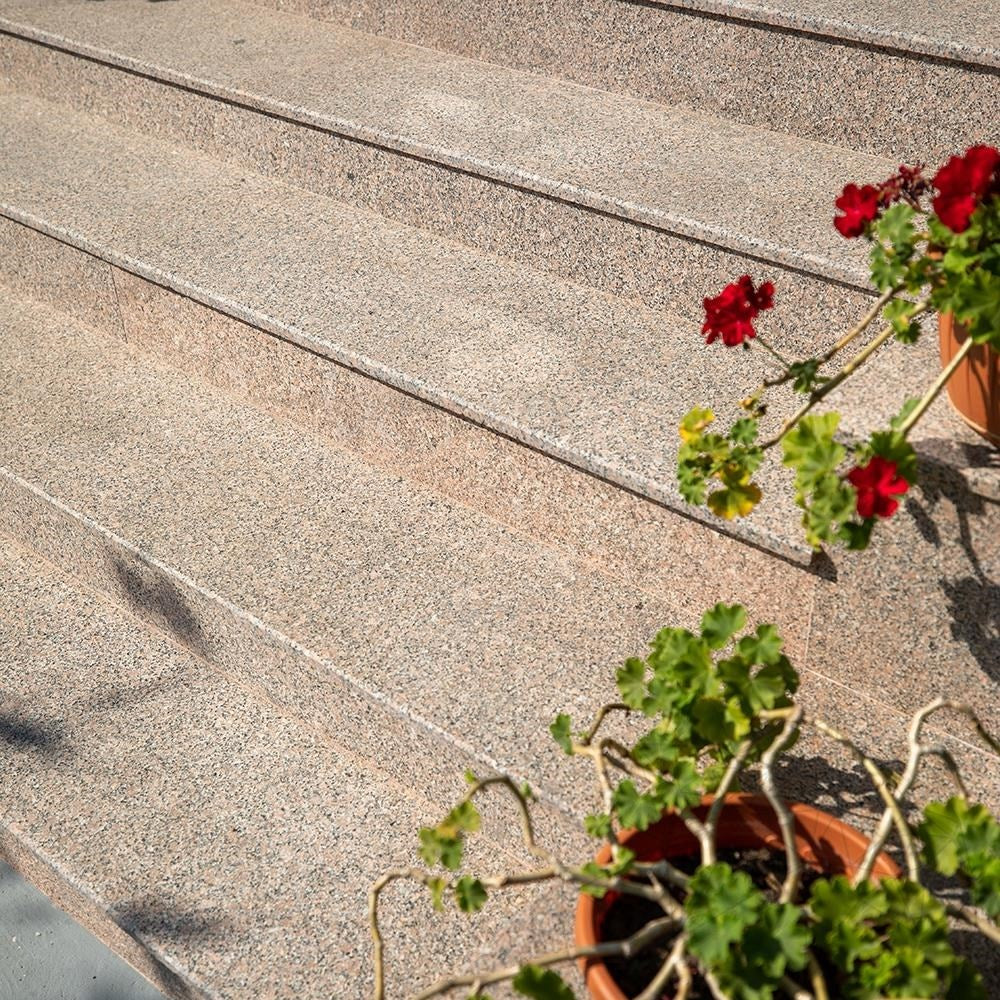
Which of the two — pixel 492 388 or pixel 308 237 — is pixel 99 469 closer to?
pixel 308 237

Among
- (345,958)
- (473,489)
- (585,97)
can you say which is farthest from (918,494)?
(585,97)

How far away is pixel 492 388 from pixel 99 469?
0.90 meters

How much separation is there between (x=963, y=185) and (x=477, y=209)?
142 centimetres

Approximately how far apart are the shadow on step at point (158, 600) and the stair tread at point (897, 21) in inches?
65.5

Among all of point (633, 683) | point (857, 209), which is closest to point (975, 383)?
point (857, 209)

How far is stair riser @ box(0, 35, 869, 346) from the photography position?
238cm

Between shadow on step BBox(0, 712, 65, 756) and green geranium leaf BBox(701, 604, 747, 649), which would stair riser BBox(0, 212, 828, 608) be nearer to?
green geranium leaf BBox(701, 604, 747, 649)

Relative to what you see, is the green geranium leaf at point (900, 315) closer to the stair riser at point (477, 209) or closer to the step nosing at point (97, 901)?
the stair riser at point (477, 209)

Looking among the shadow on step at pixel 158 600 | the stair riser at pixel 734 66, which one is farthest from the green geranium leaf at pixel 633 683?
the stair riser at pixel 734 66

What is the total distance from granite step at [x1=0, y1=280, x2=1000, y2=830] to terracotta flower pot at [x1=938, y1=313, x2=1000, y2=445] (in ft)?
0.44

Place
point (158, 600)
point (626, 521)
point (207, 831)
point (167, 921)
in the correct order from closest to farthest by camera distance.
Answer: point (167, 921)
point (207, 831)
point (626, 521)
point (158, 600)

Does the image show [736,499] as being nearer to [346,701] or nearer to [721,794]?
[721,794]

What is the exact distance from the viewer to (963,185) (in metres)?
1.51

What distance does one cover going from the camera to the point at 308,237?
2908 mm
